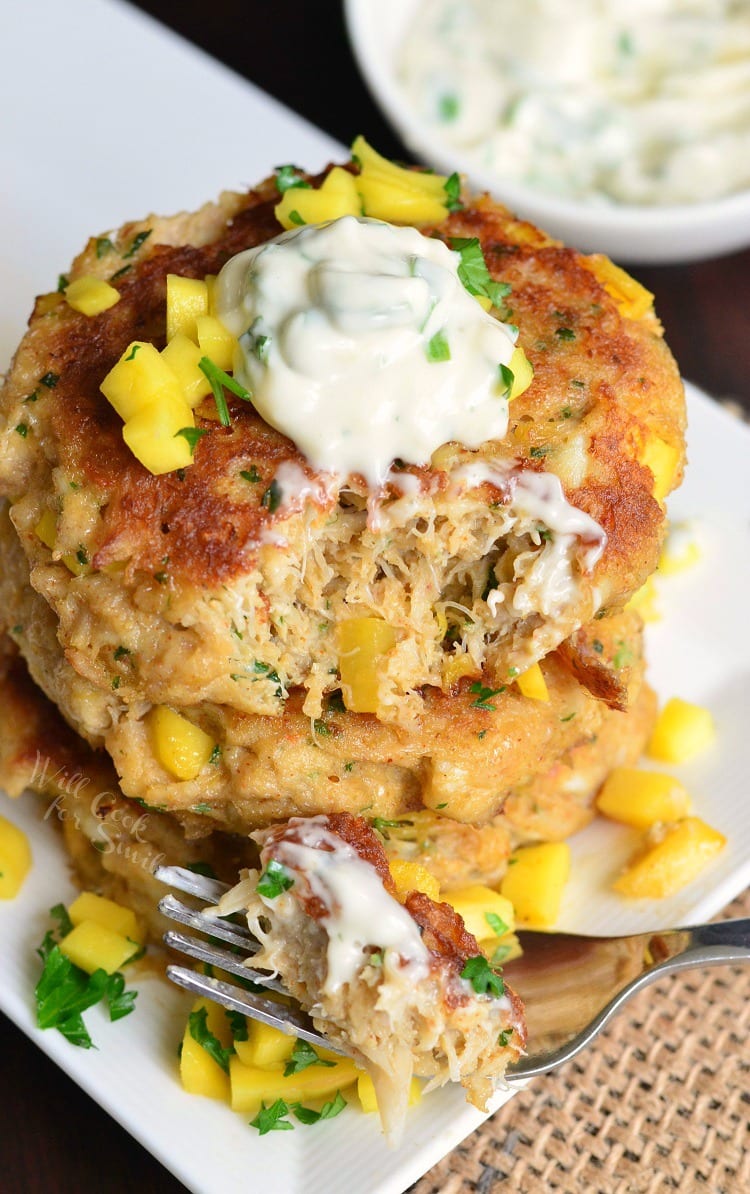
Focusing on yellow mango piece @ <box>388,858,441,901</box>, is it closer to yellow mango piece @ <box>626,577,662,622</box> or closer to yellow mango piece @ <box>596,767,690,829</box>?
yellow mango piece @ <box>596,767,690,829</box>

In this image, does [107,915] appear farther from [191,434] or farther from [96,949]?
[191,434]

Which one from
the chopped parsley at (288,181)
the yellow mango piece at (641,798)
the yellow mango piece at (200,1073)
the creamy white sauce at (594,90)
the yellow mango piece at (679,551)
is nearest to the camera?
the yellow mango piece at (200,1073)

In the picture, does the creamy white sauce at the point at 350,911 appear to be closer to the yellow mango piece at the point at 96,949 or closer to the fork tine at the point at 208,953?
the fork tine at the point at 208,953

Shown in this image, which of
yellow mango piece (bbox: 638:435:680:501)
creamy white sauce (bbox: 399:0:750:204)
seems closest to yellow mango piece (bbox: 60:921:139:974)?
yellow mango piece (bbox: 638:435:680:501)

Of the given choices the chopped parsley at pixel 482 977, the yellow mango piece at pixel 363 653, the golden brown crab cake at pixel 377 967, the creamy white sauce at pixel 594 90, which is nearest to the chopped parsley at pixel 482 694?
the yellow mango piece at pixel 363 653

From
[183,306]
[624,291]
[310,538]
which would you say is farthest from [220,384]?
[624,291]

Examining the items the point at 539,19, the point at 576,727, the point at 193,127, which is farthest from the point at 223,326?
the point at 539,19

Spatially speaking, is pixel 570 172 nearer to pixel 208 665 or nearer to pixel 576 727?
pixel 576 727
